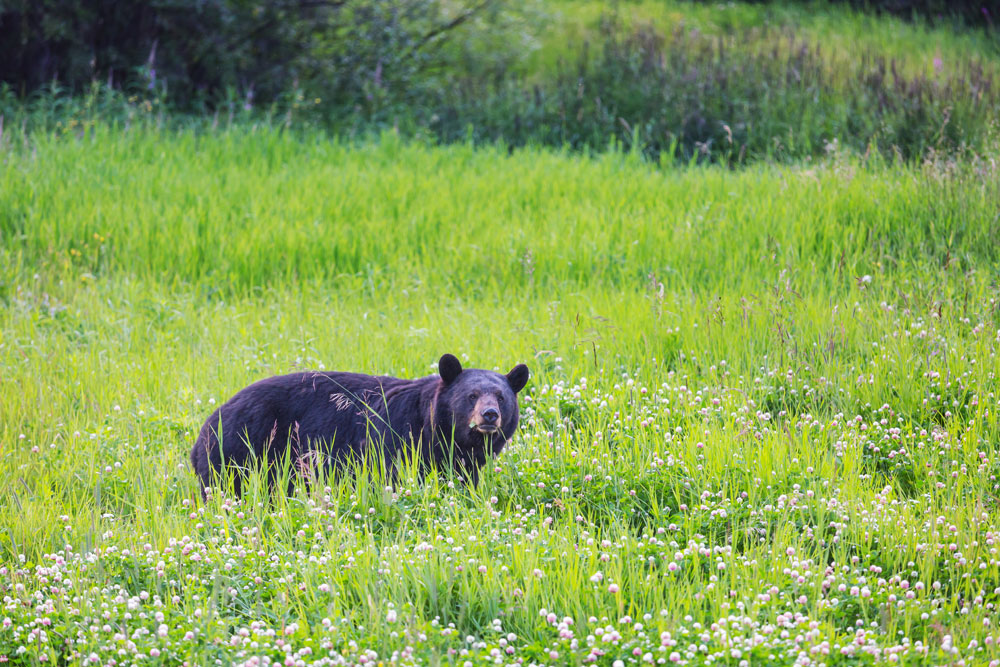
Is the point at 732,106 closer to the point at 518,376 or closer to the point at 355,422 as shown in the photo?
the point at 518,376

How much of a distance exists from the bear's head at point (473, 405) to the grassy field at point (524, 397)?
0.19m

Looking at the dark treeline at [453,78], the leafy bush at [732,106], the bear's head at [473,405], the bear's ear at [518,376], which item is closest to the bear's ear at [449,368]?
the bear's head at [473,405]

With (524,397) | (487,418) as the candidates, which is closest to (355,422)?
(487,418)

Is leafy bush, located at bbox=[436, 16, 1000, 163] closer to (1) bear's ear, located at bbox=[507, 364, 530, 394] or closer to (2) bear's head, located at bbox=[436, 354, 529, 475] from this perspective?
(1) bear's ear, located at bbox=[507, 364, 530, 394]

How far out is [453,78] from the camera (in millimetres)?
15844

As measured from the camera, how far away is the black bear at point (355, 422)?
518 cm

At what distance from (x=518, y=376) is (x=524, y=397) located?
943 millimetres

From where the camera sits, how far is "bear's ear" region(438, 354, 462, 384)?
514cm

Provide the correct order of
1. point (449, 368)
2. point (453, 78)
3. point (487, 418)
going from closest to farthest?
point (487, 418) < point (449, 368) < point (453, 78)

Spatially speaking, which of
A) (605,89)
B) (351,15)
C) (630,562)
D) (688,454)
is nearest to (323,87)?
(351,15)

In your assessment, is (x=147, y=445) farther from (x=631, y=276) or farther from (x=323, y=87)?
(x=323, y=87)

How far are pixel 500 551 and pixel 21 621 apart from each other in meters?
2.06

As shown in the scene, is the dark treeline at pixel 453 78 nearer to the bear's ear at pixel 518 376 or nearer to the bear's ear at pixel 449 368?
the bear's ear at pixel 518 376

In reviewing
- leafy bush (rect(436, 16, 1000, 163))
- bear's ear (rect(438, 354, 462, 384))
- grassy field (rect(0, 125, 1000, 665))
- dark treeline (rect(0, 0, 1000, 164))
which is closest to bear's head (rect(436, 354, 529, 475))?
bear's ear (rect(438, 354, 462, 384))
